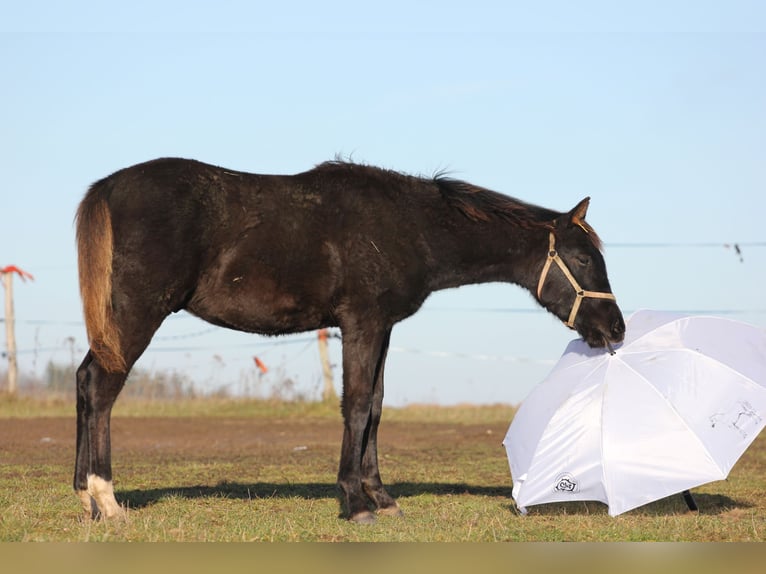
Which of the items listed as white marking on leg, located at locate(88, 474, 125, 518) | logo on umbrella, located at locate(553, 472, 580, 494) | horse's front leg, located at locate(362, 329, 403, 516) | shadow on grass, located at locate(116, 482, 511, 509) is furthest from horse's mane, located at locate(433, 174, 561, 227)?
white marking on leg, located at locate(88, 474, 125, 518)

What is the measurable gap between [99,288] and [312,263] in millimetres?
1631

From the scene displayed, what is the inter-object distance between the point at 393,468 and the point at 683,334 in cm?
502

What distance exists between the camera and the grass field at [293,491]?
6.84 meters

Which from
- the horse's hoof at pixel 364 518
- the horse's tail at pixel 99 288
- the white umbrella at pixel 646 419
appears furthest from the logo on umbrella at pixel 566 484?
the horse's tail at pixel 99 288

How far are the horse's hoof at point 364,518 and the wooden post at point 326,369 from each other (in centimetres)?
1418

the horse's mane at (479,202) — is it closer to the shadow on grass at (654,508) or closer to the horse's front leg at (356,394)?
the horse's front leg at (356,394)

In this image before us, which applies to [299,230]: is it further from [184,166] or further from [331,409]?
[331,409]

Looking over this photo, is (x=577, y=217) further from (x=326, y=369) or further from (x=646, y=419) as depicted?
(x=326, y=369)

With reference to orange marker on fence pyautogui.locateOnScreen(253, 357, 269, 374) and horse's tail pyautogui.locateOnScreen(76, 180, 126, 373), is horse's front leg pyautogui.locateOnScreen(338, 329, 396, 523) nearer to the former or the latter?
horse's tail pyautogui.locateOnScreen(76, 180, 126, 373)

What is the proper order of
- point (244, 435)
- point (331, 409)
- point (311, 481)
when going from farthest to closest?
point (331, 409) < point (244, 435) < point (311, 481)

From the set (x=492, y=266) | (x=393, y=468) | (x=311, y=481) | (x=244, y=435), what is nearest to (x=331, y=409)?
(x=244, y=435)

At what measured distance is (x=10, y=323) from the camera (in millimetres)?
22391

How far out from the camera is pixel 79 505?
823 cm

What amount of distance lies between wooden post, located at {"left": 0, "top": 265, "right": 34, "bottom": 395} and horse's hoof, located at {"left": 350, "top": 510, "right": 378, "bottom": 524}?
16.2 metres
